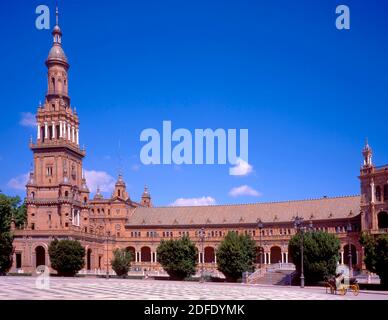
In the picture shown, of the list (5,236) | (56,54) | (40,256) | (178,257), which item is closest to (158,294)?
(178,257)

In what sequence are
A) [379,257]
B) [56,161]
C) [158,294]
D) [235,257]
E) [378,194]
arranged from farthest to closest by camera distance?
1. [56,161]
2. [378,194]
3. [235,257]
4. [379,257]
5. [158,294]

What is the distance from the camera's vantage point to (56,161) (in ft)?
387

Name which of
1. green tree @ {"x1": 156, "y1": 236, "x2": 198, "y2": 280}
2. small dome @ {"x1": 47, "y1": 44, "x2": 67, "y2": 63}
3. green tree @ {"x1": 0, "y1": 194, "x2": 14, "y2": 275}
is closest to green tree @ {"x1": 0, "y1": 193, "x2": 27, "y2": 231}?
green tree @ {"x1": 0, "y1": 194, "x2": 14, "y2": 275}

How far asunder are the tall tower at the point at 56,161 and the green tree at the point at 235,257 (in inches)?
1698

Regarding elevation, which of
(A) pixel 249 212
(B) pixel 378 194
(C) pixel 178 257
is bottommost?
(C) pixel 178 257

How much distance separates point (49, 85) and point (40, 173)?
18.6 m

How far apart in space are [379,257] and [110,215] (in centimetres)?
8524

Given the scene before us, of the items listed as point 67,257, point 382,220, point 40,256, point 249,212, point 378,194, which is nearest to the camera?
point 67,257

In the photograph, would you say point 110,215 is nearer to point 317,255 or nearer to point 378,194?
point 378,194

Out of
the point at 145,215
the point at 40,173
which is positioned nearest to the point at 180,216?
the point at 145,215

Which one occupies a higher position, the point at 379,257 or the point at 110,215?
the point at 110,215

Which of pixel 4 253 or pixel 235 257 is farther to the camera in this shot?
pixel 4 253
